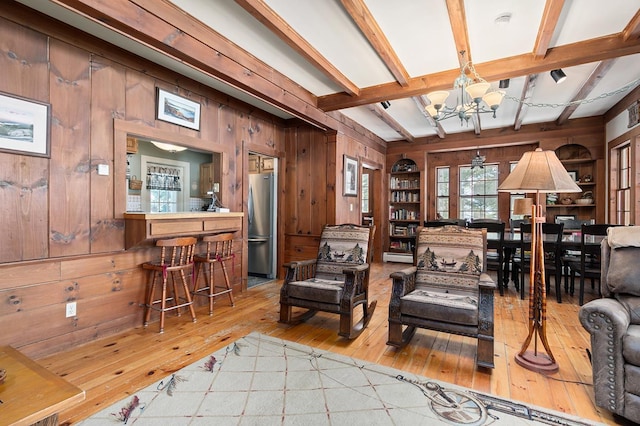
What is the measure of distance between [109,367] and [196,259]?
4.66 feet

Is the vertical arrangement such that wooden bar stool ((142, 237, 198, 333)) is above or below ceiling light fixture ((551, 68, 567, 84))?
below

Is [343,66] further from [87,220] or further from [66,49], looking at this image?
[87,220]

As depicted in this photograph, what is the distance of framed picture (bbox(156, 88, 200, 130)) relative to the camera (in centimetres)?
338

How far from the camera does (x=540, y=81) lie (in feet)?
13.1

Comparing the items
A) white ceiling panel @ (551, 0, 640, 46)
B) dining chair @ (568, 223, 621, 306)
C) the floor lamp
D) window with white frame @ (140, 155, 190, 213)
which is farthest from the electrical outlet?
dining chair @ (568, 223, 621, 306)

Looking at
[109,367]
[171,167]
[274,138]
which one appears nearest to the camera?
[109,367]

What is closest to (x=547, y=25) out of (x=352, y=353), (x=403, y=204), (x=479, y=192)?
(x=352, y=353)

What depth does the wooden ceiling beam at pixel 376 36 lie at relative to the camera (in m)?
2.43

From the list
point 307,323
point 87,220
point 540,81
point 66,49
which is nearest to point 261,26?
point 66,49

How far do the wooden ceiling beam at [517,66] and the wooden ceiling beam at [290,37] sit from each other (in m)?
0.41

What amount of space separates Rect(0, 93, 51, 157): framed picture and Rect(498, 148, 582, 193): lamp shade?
359cm

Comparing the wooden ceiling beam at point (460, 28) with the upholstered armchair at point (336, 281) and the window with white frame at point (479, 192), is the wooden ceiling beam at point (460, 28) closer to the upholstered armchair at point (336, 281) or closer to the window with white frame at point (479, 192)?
the upholstered armchair at point (336, 281)

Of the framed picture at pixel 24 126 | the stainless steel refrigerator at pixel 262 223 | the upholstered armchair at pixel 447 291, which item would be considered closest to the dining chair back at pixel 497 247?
the upholstered armchair at pixel 447 291

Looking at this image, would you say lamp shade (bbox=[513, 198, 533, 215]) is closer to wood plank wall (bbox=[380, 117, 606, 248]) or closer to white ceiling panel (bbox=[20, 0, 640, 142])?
white ceiling panel (bbox=[20, 0, 640, 142])
